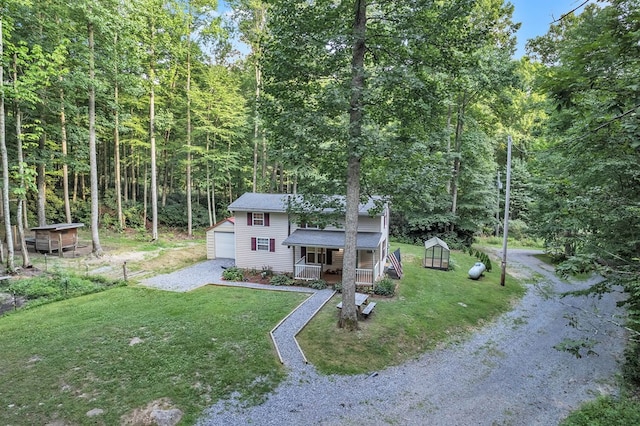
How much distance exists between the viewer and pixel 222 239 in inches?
763

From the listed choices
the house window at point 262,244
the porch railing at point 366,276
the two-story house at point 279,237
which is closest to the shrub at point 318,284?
the two-story house at point 279,237

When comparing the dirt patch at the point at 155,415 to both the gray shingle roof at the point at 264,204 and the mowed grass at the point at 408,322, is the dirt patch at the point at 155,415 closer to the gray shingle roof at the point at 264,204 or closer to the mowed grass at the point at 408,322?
the mowed grass at the point at 408,322

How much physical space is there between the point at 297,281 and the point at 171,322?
20.4ft

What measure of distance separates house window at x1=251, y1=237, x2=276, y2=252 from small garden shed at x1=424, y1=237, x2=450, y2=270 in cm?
879

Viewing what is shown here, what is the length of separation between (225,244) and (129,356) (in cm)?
1146

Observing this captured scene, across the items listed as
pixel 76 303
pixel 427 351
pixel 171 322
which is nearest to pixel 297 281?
pixel 171 322

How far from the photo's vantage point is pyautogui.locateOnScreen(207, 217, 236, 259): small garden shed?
760 inches

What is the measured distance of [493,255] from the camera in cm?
2431

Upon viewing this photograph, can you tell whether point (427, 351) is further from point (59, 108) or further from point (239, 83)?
point (239, 83)

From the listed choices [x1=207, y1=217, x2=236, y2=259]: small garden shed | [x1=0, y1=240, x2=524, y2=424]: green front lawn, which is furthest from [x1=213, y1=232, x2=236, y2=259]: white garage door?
[x1=0, y1=240, x2=524, y2=424]: green front lawn

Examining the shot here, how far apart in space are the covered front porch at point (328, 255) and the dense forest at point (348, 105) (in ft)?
10.4

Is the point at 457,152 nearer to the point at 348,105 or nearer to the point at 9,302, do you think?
the point at 348,105

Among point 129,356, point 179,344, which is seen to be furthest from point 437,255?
point 129,356

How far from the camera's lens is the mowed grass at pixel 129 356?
21.1 feet
